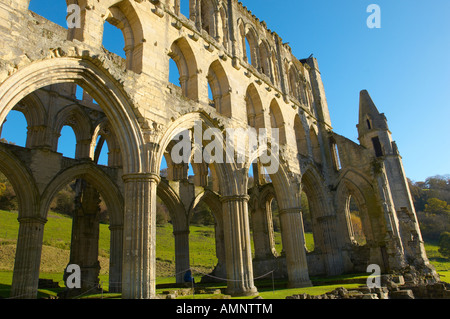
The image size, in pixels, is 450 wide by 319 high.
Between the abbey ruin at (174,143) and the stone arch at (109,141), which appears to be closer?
the abbey ruin at (174,143)

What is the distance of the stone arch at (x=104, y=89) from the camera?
24.5ft

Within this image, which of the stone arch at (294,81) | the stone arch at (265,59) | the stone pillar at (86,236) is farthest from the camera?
the stone arch at (294,81)

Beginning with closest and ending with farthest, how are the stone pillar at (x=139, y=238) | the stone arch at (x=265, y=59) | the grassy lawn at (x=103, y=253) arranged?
the stone pillar at (x=139, y=238) < the stone arch at (x=265, y=59) < the grassy lawn at (x=103, y=253)

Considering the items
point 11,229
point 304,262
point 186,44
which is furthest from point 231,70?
point 11,229

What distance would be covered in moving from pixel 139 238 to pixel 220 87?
721cm

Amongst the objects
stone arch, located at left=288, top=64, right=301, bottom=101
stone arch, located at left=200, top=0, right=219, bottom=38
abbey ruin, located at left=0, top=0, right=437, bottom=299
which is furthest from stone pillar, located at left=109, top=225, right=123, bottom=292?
stone arch, located at left=288, top=64, right=301, bottom=101

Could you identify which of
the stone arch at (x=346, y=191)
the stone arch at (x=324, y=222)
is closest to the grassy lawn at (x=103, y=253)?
the stone arch at (x=324, y=222)

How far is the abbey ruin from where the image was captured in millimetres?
8070

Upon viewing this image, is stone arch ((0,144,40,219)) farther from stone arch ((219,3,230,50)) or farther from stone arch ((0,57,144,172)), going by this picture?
stone arch ((219,3,230,50))

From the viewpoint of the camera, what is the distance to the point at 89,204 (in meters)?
14.9

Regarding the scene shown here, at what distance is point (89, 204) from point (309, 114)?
11839 mm

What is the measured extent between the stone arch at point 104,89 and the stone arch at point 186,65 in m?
3.14

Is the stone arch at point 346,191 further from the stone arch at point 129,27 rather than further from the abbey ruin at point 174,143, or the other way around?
the stone arch at point 129,27

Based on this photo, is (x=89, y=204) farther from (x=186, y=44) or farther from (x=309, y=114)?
(x=309, y=114)
